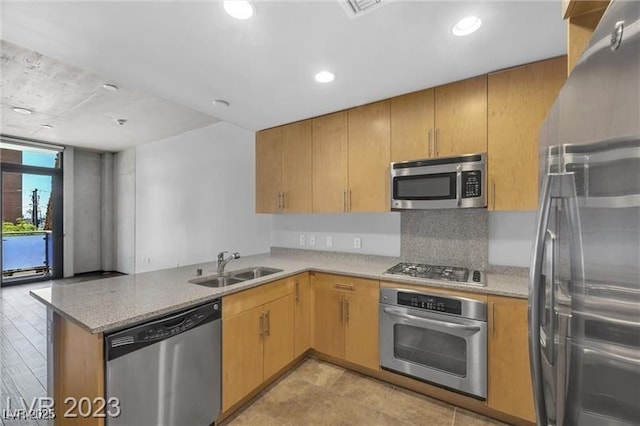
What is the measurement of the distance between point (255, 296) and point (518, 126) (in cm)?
229

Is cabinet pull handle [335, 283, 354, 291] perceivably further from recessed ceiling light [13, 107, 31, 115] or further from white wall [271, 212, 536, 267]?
recessed ceiling light [13, 107, 31, 115]

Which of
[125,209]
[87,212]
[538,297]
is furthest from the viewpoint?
[87,212]

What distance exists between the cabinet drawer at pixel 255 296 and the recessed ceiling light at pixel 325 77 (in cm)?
166

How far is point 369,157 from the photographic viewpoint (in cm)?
257

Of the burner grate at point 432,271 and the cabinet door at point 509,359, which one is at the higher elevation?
the burner grate at point 432,271

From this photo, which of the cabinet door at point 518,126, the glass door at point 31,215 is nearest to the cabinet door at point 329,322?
the cabinet door at point 518,126

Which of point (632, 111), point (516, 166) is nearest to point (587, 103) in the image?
point (632, 111)

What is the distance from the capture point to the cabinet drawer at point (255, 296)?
1874 mm

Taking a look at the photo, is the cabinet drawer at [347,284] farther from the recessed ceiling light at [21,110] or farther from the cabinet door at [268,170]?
the recessed ceiling light at [21,110]

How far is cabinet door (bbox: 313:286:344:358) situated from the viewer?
8.07ft

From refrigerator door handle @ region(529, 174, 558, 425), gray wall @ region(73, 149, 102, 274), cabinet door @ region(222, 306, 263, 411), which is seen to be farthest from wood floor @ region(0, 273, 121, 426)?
refrigerator door handle @ region(529, 174, 558, 425)

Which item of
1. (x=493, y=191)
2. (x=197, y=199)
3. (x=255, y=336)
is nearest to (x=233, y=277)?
(x=255, y=336)

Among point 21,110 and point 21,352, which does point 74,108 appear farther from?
point 21,352

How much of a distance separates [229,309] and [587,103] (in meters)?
1.97
